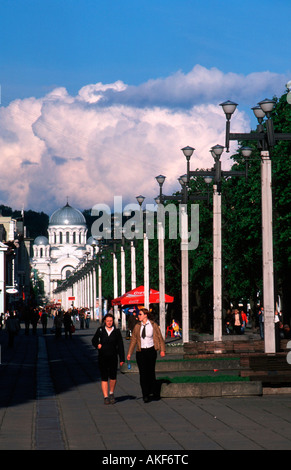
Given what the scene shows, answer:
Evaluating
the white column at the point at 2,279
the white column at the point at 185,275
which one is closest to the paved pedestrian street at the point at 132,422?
the white column at the point at 185,275

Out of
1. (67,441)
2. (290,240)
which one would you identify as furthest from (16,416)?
(290,240)

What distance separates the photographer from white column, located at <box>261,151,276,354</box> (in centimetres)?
2173

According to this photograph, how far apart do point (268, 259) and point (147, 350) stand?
4.52m

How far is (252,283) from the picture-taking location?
48906 mm

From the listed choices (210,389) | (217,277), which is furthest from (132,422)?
(217,277)

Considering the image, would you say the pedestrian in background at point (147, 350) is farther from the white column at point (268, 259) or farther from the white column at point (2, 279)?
the white column at point (2, 279)

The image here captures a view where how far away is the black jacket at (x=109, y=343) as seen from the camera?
1842 centimetres

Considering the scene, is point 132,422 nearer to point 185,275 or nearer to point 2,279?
point 185,275

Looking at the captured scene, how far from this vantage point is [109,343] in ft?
60.6

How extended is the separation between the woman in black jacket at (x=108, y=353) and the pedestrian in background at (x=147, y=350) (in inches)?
17.9

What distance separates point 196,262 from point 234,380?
39.3 metres

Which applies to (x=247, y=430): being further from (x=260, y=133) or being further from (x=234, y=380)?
(x=260, y=133)

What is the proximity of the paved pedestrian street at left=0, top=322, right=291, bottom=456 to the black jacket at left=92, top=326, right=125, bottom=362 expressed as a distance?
912mm

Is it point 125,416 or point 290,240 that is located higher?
point 290,240
